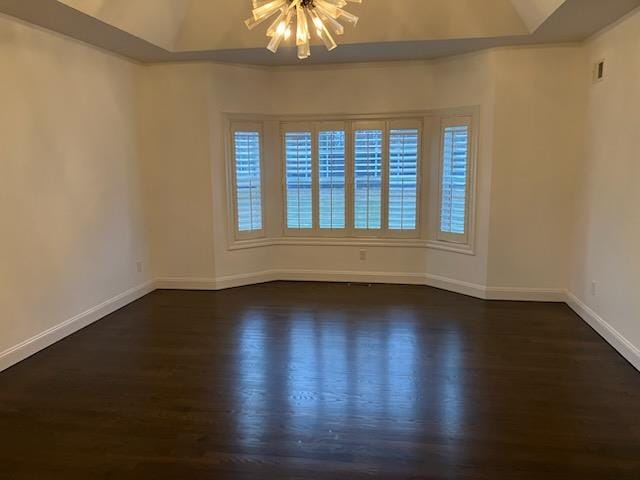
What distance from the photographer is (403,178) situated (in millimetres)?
5836

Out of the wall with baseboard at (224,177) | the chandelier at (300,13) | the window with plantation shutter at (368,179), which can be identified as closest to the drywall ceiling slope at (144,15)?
the wall with baseboard at (224,177)

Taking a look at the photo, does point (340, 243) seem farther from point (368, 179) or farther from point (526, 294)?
point (526, 294)

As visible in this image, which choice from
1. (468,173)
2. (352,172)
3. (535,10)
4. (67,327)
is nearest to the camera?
(535,10)

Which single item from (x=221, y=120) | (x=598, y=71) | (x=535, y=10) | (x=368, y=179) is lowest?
(x=368, y=179)

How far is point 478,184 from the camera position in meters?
5.23

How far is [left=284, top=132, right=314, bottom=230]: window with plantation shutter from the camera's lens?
19.6ft

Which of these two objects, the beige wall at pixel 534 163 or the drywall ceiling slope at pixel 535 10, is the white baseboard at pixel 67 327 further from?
the drywall ceiling slope at pixel 535 10

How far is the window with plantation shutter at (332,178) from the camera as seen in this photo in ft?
19.4

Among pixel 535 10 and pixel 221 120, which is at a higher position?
pixel 535 10

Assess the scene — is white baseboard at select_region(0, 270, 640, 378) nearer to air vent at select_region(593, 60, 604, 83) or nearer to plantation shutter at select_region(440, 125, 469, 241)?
plantation shutter at select_region(440, 125, 469, 241)

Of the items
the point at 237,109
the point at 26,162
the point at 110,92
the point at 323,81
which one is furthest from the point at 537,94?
the point at 26,162

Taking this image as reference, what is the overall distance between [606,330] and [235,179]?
4031mm

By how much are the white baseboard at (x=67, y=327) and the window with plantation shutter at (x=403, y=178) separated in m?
3.05

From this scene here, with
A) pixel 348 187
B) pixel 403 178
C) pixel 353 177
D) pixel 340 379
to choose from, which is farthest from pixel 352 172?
pixel 340 379
